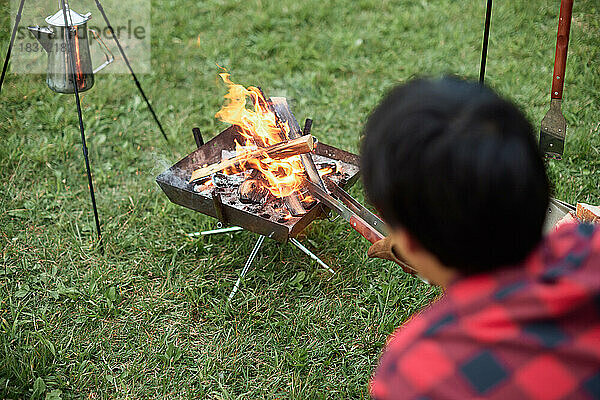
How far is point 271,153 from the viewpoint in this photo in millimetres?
2811

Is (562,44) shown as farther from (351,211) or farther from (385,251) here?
(385,251)

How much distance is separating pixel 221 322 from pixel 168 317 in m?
0.25

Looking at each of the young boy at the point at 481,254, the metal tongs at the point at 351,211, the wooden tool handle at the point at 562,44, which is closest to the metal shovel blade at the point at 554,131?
the wooden tool handle at the point at 562,44

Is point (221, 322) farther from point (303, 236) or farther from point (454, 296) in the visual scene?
point (454, 296)

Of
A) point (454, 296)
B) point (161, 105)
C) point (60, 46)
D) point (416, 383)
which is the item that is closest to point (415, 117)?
point (454, 296)

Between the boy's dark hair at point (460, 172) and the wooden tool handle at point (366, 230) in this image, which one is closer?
the boy's dark hair at point (460, 172)

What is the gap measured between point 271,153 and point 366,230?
0.61 m

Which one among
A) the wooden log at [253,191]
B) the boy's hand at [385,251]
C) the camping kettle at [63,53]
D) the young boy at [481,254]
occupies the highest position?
the young boy at [481,254]

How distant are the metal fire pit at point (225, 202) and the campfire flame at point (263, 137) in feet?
0.45

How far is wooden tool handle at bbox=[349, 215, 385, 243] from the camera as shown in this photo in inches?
94.9

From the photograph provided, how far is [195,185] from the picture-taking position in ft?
9.71

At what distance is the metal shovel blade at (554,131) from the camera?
3.07 metres

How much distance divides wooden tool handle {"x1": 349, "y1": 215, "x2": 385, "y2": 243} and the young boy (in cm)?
132

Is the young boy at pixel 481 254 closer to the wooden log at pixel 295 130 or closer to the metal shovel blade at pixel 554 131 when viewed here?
the wooden log at pixel 295 130
